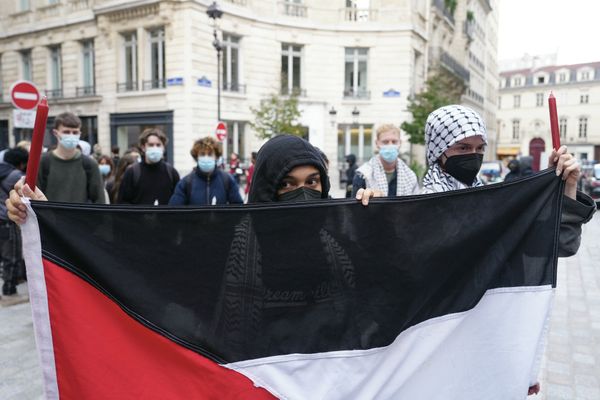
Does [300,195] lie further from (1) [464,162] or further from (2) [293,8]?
(2) [293,8]

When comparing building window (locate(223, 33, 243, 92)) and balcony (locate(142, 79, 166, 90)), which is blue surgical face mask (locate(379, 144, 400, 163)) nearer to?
balcony (locate(142, 79, 166, 90))

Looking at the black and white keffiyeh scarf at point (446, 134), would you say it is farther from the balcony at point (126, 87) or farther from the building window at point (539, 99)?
the building window at point (539, 99)

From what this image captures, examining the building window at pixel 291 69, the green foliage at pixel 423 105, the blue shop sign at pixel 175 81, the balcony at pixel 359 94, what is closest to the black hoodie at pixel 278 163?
the blue shop sign at pixel 175 81

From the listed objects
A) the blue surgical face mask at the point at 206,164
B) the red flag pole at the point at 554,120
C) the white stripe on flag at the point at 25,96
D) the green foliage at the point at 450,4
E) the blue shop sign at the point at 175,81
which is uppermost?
the green foliage at the point at 450,4

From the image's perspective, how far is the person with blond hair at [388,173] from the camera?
18.3ft

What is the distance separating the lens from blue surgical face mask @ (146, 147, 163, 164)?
591 centimetres

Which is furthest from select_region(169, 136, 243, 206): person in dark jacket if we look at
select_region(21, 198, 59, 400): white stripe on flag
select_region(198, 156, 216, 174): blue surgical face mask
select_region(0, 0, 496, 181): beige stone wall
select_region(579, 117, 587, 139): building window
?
select_region(579, 117, 587, 139): building window

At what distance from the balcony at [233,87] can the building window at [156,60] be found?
10.6 feet

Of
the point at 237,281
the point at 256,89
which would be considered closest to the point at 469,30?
the point at 256,89

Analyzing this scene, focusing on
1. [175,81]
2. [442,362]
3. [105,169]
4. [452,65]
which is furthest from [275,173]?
[452,65]

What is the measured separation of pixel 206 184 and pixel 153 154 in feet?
2.75

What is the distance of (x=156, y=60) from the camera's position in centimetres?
2578

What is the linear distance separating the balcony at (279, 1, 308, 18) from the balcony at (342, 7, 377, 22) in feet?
9.11

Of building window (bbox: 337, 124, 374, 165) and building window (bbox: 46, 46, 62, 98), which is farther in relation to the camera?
building window (bbox: 337, 124, 374, 165)
